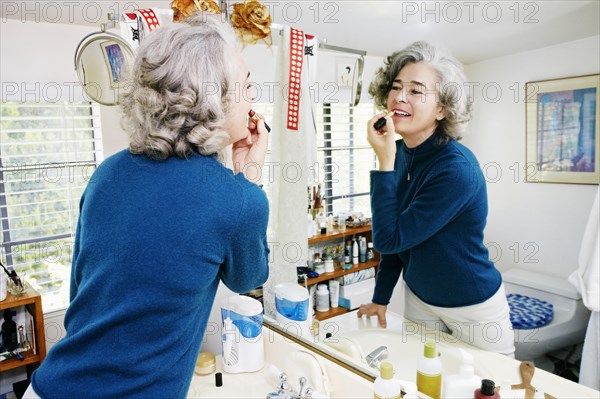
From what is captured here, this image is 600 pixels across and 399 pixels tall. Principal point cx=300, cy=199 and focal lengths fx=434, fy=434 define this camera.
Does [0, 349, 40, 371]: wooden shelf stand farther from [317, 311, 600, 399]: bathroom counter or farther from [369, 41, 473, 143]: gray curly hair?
[369, 41, 473, 143]: gray curly hair

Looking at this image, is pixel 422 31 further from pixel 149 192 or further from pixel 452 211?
pixel 149 192

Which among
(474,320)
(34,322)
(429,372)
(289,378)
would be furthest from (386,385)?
(34,322)

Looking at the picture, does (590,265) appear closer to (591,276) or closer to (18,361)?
(591,276)

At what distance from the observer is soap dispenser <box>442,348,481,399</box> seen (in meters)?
0.95

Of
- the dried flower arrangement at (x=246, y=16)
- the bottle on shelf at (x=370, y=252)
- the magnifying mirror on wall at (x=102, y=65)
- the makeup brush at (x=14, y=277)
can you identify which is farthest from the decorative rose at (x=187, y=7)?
the makeup brush at (x=14, y=277)

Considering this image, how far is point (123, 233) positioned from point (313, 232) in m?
0.66

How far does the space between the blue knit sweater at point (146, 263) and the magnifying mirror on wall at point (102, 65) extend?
0.63 metres

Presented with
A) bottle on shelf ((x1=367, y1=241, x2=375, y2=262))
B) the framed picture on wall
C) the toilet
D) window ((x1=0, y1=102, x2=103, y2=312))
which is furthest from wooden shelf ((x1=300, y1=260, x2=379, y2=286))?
window ((x1=0, y1=102, x2=103, y2=312))

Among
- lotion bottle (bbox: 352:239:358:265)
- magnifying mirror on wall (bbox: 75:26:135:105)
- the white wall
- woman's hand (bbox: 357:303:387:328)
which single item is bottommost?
woman's hand (bbox: 357:303:387:328)

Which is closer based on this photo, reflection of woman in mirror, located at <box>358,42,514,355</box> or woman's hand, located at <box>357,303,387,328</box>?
reflection of woman in mirror, located at <box>358,42,514,355</box>

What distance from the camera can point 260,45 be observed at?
1332 mm

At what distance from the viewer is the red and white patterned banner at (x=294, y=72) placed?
4.19 ft

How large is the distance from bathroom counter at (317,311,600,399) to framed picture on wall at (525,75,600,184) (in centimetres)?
41

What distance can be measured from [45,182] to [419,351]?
5.20 feet
